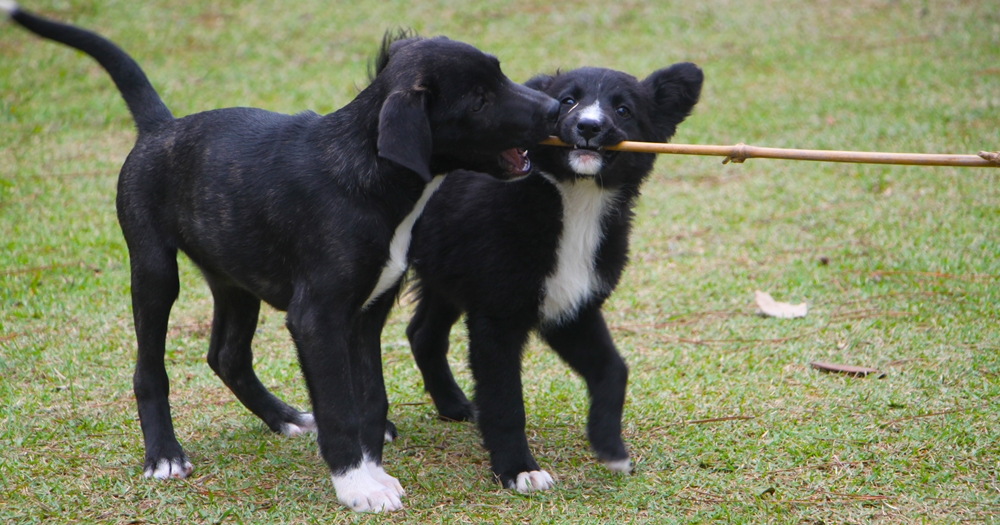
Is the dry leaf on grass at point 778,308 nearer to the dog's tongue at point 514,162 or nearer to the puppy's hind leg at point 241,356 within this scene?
the dog's tongue at point 514,162

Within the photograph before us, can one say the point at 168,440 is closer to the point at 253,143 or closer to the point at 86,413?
the point at 86,413

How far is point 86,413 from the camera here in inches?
172

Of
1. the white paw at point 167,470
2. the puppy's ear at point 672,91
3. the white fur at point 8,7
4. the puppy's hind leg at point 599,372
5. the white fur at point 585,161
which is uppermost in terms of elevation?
the white fur at point 8,7

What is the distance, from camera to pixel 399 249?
3479 millimetres

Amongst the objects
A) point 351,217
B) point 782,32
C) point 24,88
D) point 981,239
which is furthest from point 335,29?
point 351,217

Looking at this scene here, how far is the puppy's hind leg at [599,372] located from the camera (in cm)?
374

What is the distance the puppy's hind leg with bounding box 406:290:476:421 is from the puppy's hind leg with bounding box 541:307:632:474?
2.09 feet

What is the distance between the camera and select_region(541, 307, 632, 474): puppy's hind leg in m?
3.74

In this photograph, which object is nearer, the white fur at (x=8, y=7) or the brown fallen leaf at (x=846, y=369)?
Answer: the white fur at (x=8, y=7)

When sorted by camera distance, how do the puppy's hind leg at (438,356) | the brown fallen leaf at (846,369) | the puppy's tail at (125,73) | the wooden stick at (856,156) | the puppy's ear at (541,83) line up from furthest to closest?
the brown fallen leaf at (846,369), the puppy's hind leg at (438,356), the puppy's ear at (541,83), the puppy's tail at (125,73), the wooden stick at (856,156)

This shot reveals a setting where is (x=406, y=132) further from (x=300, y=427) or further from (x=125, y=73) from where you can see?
(x=300, y=427)

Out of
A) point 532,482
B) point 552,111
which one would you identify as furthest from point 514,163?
point 532,482

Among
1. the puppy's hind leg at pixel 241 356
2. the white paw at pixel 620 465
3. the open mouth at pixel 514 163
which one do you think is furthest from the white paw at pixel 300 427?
the open mouth at pixel 514 163

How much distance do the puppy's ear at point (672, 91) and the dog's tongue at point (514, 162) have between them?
934 millimetres
